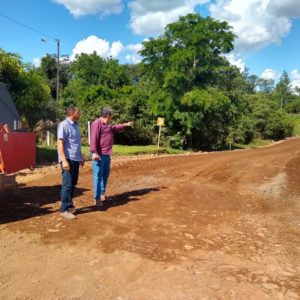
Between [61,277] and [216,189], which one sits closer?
[61,277]

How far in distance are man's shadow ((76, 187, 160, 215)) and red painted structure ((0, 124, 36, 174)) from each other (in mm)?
1269

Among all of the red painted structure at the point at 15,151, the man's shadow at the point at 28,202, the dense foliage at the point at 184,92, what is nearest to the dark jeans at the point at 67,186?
the man's shadow at the point at 28,202

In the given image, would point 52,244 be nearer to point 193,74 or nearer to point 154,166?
point 154,166

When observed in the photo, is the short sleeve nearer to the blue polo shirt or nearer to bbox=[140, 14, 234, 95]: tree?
the blue polo shirt

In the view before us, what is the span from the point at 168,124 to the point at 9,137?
25.0 meters

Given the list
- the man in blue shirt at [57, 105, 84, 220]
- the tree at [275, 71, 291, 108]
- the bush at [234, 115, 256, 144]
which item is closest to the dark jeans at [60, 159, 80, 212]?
the man in blue shirt at [57, 105, 84, 220]

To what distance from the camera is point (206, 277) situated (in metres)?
4.56

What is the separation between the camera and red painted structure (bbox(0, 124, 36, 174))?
6402 mm

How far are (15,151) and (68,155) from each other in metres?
0.84

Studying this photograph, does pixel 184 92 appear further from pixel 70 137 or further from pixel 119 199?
pixel 70 137

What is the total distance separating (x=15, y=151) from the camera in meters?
6.66

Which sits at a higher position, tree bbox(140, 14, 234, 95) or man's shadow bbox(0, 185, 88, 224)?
→ tree bbox(140, 14, 234, 95)

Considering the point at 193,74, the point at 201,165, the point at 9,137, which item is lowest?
the point at 201,165

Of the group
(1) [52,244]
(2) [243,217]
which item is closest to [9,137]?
(1) [52,244]
